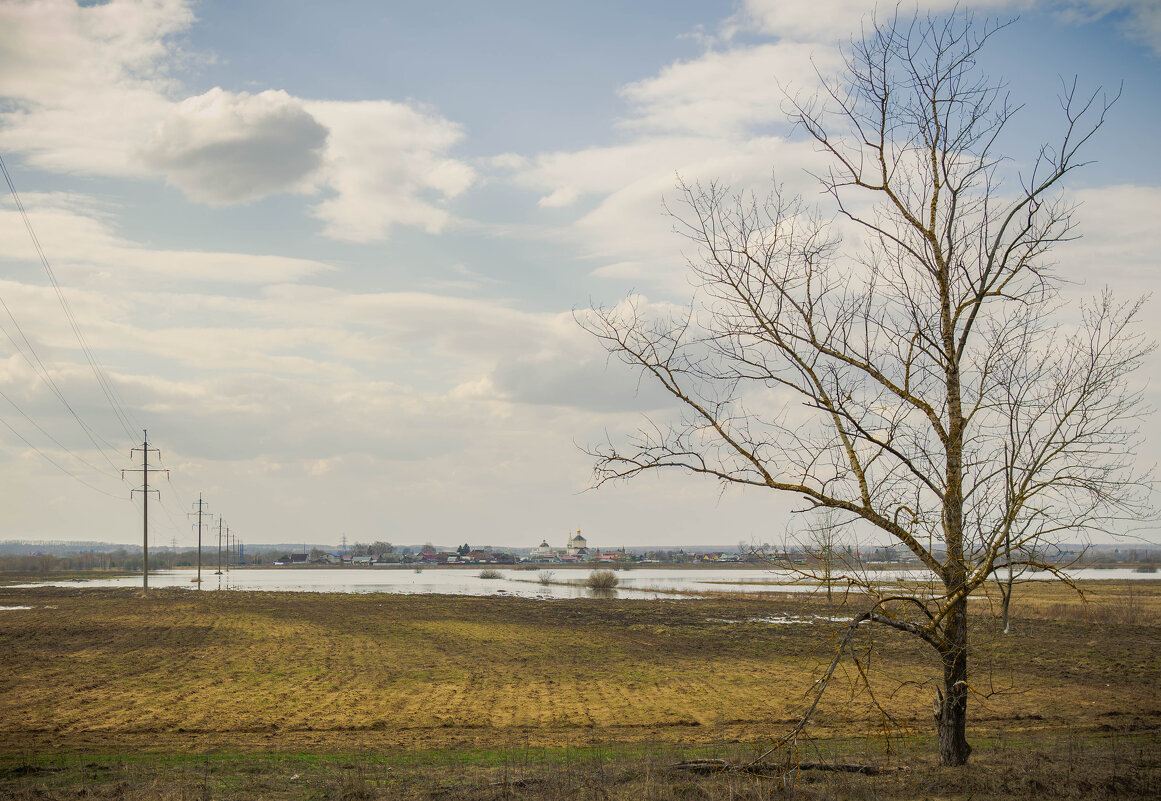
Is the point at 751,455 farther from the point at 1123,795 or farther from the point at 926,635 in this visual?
the point at 1123,795

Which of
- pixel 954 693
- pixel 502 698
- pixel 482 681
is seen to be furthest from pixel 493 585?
pixel 954 693

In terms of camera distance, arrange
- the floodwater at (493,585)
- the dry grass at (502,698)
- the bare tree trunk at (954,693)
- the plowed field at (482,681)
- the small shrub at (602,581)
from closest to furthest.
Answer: the bare tree trunk at (954,693)
the dry grass at (502,698)
the plowed field at (482,681)
the floodwater at (493,585)
the small shrub at (602,581)

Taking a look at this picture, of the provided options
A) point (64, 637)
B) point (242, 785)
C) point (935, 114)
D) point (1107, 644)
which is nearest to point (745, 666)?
point (1107, 644)

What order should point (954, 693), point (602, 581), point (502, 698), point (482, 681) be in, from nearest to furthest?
point (954, 693) < point (502, 698) < point (482, 681) < point (602, 581)

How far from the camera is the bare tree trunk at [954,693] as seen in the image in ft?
31.2

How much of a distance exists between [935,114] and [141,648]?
30476mm

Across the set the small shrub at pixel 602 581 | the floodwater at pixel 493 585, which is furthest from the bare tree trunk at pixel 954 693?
the small shrub at pixel 602 581

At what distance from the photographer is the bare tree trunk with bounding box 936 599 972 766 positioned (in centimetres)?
951

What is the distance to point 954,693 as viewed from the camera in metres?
9.85

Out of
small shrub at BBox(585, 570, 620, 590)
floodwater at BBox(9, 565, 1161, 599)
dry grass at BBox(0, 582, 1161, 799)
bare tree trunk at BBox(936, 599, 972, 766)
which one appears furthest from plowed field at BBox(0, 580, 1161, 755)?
→ small shrub at BBox(585, 570, 620, 590)

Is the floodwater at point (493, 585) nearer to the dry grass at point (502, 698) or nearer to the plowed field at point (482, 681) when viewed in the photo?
the plowed field at point (482, 681)

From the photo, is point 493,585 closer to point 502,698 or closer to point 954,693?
point 502,698

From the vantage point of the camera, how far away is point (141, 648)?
29.0 meters

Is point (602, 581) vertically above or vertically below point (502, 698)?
below
